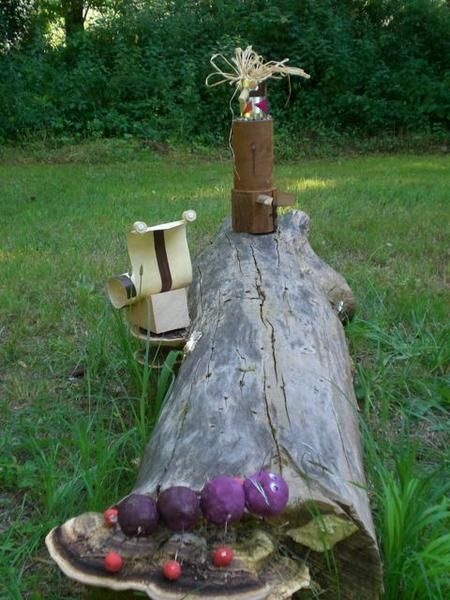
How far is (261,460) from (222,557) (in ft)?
0.96

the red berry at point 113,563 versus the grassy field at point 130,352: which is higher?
the red berry at point 113,563

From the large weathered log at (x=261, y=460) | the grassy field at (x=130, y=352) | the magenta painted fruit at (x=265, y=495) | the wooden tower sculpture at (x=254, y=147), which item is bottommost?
the grassy field at (x=130, y=352)

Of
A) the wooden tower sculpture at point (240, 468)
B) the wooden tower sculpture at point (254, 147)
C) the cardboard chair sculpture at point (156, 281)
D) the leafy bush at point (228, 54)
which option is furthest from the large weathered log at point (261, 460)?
the leafy bush at point (228, 54)

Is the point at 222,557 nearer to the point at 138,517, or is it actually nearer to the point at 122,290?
the point at 138,517

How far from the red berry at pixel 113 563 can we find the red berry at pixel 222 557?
0.55ft

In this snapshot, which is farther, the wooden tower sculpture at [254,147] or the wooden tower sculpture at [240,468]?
the wooden tower sculpture at [254,147]

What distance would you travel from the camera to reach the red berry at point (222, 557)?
1.33m

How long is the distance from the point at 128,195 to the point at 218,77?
4373 millimetres

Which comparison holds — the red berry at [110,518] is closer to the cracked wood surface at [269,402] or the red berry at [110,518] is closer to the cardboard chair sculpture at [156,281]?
the cracked wood surface at [269,402]

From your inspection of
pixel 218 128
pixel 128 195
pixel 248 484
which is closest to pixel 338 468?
pixel 248 484

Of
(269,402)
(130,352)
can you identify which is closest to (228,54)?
(130,352)

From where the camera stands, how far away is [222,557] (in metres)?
1.33

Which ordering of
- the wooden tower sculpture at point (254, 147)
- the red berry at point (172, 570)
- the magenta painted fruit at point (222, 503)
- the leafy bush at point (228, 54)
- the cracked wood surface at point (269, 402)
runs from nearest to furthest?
the red berry at point (172, 570), the magenta painted fruit at point (222, 503), the cracked wood surface at point (269, 402), the wooden tower sculpture at point (254, 147), the leafy bush at point (228, 54)

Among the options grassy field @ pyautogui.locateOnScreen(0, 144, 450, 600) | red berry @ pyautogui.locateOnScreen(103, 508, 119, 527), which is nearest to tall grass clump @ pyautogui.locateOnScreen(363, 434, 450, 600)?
grassy field @ pyautogui.locateOnScreen(0, 144, 450, 600)
